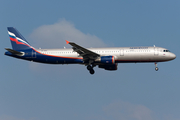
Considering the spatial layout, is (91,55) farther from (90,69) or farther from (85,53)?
(90,69)

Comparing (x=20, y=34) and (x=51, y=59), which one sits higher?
(x=20, y=34)

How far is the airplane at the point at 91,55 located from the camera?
2037 inches

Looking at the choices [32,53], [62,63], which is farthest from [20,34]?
[62,63]

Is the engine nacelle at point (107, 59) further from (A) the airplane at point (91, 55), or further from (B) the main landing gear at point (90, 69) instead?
(B) the main landing gear at point (90, 69)

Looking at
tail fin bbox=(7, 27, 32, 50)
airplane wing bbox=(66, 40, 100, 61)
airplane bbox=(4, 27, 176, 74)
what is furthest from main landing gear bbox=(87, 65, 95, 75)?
tail fin bbox=(7, 27, 32, 50)

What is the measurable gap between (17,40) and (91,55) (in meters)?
15.7

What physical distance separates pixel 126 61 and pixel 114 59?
2.26m

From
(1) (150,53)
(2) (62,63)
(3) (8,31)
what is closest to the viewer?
(1) (150,53)

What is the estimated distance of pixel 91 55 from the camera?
5250cm

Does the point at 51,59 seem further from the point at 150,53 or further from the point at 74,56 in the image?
the point at 150,53

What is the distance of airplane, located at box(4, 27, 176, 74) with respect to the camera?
170 ft

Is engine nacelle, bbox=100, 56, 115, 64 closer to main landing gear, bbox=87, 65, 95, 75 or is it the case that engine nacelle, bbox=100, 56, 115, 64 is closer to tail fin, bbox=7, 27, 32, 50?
main landing gear, bbox=87, 65, 95, 75

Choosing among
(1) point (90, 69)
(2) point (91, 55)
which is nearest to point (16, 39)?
(1) point (90, 69)

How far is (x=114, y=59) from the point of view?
2046 inches
